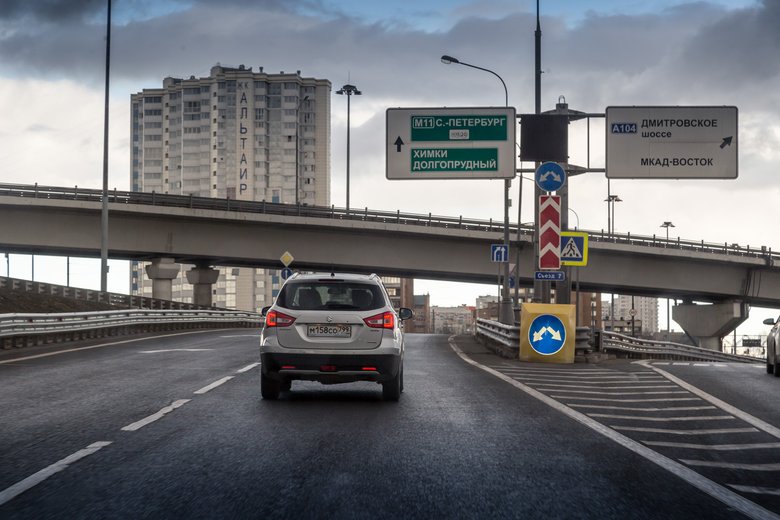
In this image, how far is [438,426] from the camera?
30.0ft

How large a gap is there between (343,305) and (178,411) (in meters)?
2.37

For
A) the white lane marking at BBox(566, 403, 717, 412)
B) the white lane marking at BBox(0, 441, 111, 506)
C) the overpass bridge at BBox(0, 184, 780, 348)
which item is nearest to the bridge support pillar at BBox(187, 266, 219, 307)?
the overpass bridge at BBox(0, 184, 780, 348)

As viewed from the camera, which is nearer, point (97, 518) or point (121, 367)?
point (97, 518)

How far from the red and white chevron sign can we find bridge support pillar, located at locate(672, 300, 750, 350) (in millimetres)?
39116

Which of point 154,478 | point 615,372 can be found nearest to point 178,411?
point 154,478

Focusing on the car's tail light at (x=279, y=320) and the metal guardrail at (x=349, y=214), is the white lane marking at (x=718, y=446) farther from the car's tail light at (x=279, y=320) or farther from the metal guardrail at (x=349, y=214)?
the metal guardrail at (x=349, y=214)

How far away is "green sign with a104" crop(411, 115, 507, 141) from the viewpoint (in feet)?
85.7

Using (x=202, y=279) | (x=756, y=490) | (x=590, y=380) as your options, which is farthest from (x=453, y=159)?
(x=202, y=279)

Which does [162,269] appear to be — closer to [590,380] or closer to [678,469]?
[590,380]

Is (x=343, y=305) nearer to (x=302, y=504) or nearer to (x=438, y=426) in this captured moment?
(x=438, y=426)

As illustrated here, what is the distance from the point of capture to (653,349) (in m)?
39.0

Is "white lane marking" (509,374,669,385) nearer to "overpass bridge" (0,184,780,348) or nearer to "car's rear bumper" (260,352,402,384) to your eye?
"car's rear bumper" (260,352,402,384)

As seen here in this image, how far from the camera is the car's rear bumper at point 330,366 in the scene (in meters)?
11.1

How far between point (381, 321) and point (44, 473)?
5.38m
